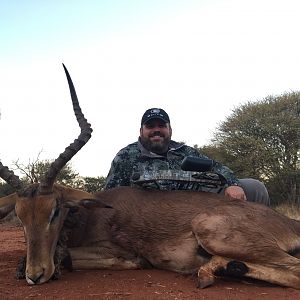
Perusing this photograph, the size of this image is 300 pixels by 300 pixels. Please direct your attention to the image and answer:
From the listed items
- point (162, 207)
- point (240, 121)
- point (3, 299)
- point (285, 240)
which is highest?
point (240, 121)

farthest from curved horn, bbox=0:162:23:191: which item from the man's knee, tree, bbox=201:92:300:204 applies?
tree, bbox=201:92:300:204

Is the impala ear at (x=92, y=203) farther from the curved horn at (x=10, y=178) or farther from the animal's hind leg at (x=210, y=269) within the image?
the animal's hind leg at (x=210, y=269)

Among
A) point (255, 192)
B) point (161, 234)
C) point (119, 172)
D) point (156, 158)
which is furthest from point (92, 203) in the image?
point (255, 192)

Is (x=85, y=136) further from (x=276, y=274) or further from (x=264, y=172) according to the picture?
(x=264, y=172)

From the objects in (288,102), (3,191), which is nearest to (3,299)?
(3,191)

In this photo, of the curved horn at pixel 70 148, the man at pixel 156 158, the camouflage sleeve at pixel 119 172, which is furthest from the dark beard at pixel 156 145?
the curved horn at pixel 70 148

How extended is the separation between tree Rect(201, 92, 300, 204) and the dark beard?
54.7ft

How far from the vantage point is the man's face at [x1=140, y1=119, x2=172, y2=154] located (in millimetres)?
7895

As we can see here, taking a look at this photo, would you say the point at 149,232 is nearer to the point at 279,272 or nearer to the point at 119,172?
the point at 279,272

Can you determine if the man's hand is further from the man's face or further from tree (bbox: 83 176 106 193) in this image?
tree (bbox: 83 176 106 193)

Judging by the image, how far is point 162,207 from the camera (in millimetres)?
5695

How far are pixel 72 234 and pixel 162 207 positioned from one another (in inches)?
43.5

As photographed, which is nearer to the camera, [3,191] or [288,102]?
[3,191]

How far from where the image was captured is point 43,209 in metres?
5.01
